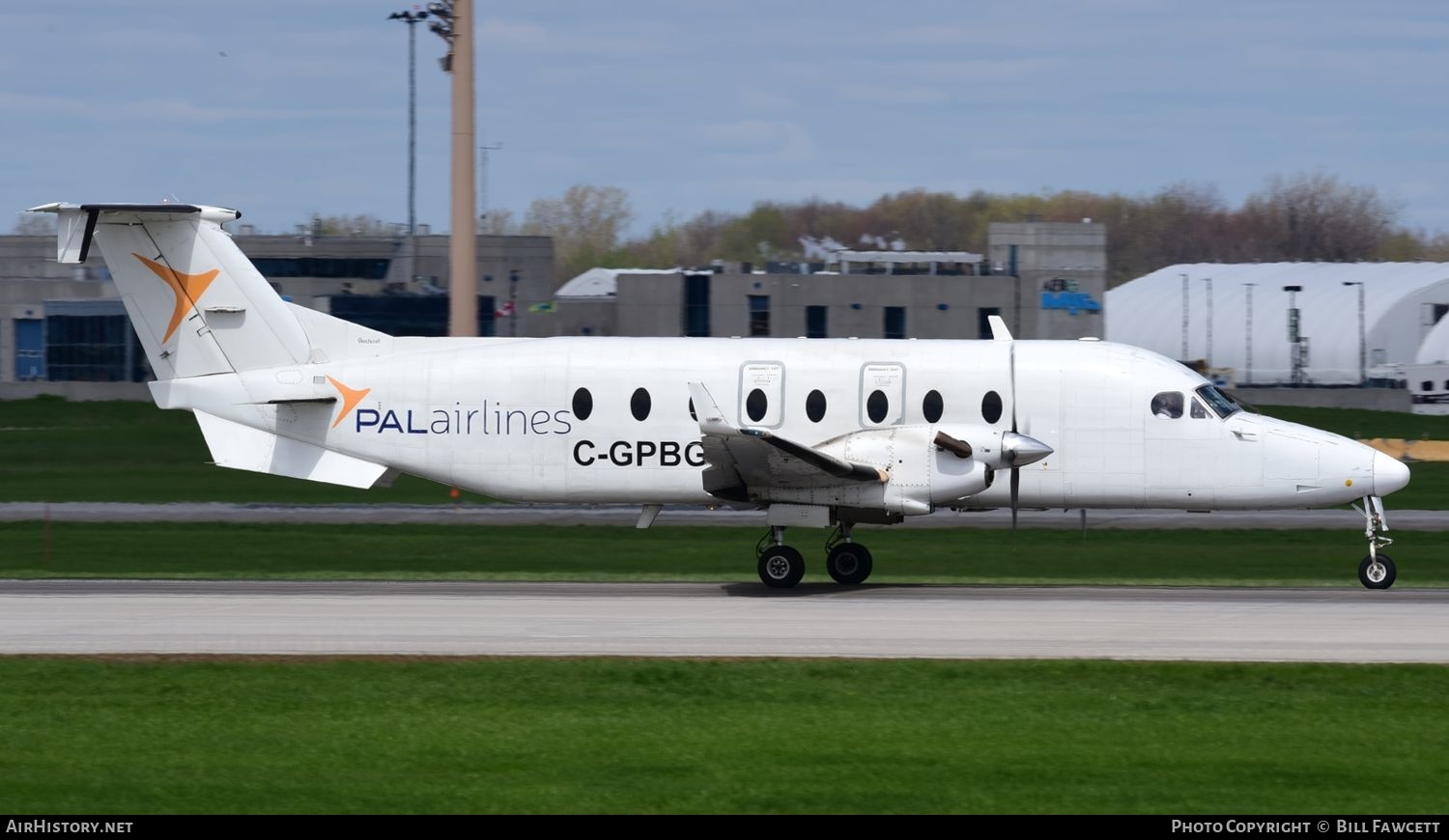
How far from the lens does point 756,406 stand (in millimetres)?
21391

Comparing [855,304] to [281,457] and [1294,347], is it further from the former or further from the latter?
[281,457]

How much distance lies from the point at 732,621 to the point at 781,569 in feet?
10.8

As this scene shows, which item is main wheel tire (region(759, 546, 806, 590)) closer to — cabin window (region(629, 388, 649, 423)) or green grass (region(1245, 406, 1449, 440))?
cabin window (region(629, 388, 649, 423))

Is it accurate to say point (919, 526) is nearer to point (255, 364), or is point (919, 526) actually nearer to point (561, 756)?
point (255, 364)

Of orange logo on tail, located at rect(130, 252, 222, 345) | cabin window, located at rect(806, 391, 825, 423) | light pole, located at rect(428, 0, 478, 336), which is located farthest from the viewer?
light pole, located at rect(428, 0, 478, 336)

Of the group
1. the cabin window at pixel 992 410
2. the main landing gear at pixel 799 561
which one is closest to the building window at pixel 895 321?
the main landing gear at pixel 799 561

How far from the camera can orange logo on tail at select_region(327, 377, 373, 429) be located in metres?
22.0

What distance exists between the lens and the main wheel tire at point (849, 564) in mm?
21781

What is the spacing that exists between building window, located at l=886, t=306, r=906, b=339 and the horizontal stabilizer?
51.1 metres

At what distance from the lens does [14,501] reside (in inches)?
1459

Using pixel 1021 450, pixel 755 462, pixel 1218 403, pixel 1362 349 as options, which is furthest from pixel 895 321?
pixel 755 462

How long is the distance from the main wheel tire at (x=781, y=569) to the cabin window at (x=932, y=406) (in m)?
2.49

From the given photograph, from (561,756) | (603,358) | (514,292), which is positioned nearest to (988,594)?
(603,358)

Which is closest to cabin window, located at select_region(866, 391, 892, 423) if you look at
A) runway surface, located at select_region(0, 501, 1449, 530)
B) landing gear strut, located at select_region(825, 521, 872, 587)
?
landing gear strut, located at select_region(825, 521, 872, 587)
